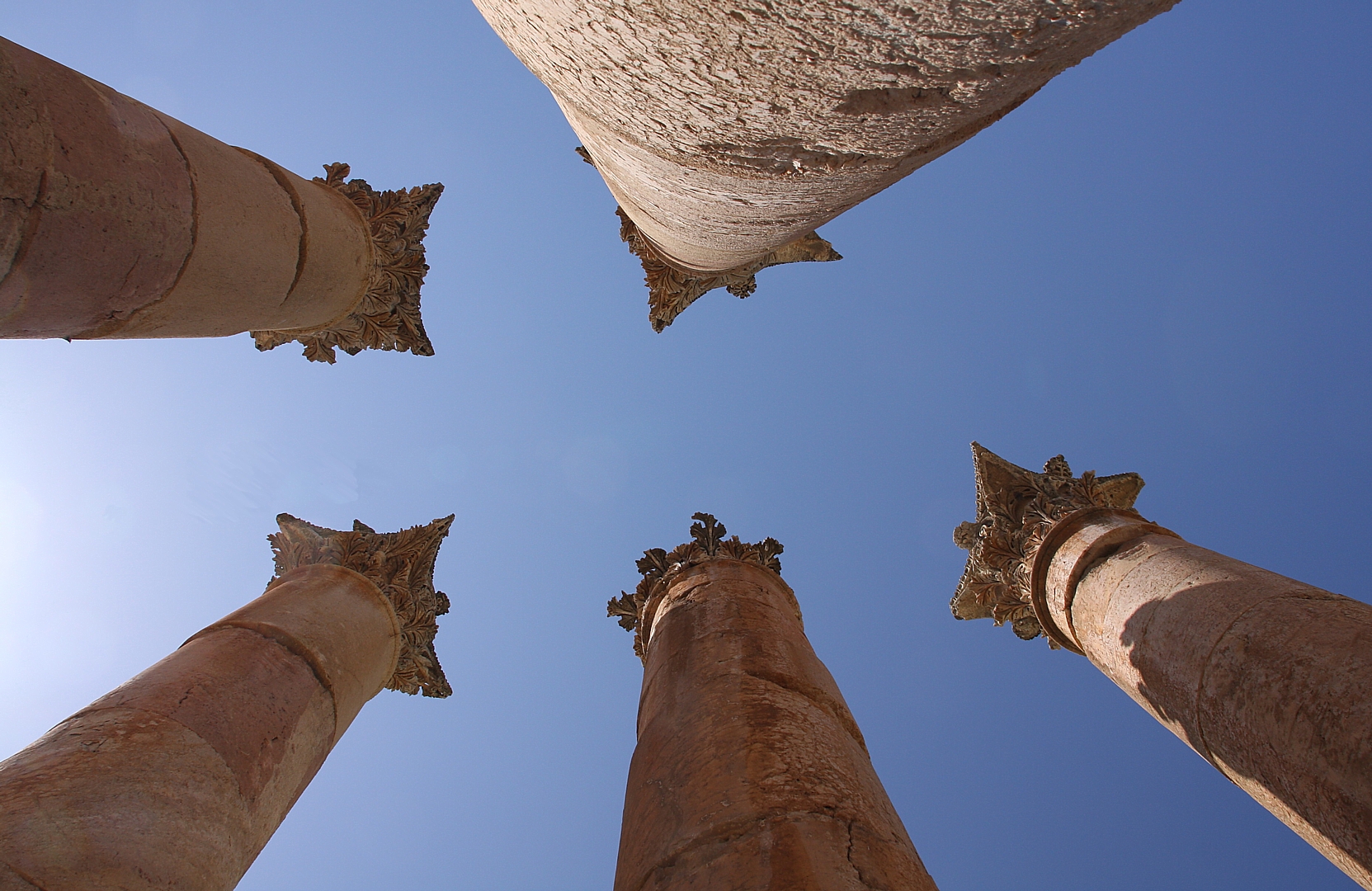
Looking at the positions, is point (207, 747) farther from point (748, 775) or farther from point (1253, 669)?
point (1253, 669)

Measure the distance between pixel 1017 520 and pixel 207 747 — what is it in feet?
27.4

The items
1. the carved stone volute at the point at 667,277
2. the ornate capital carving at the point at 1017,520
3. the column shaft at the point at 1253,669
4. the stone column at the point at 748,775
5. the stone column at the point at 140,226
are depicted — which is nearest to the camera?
the stone column at the point at 748,775

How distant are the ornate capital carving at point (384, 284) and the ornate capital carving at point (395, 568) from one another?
83.2 inches

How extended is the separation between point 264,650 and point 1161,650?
24.4 ft

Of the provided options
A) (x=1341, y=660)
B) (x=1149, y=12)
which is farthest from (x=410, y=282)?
(x=1341, y=660)

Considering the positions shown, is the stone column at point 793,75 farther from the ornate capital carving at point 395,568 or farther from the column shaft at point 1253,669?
the ornate capital carving at point 395,568

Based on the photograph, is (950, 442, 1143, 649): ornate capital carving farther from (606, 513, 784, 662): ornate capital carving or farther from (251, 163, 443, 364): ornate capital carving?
(251, 163, 443, 364): ornate capital carving

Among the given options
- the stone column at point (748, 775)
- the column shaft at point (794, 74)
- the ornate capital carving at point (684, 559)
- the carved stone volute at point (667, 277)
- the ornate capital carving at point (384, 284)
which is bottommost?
the stone column at point (748, 775)

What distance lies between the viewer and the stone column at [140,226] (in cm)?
379

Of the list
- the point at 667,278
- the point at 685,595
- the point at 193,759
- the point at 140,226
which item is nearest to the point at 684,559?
the point at 685,595

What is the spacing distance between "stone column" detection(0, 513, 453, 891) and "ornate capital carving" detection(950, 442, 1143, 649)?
6.93 metres

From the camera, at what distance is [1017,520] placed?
8.96 metres

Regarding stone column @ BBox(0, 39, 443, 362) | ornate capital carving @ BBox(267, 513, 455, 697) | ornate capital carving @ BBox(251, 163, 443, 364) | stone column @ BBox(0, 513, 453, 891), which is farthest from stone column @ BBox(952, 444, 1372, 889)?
stone column @ BBox(0, 39, 443, 362)

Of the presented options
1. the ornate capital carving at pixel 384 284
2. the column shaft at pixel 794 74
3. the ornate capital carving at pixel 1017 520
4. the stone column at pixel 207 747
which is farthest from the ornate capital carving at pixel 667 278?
the column shaft at pixel 794 74
